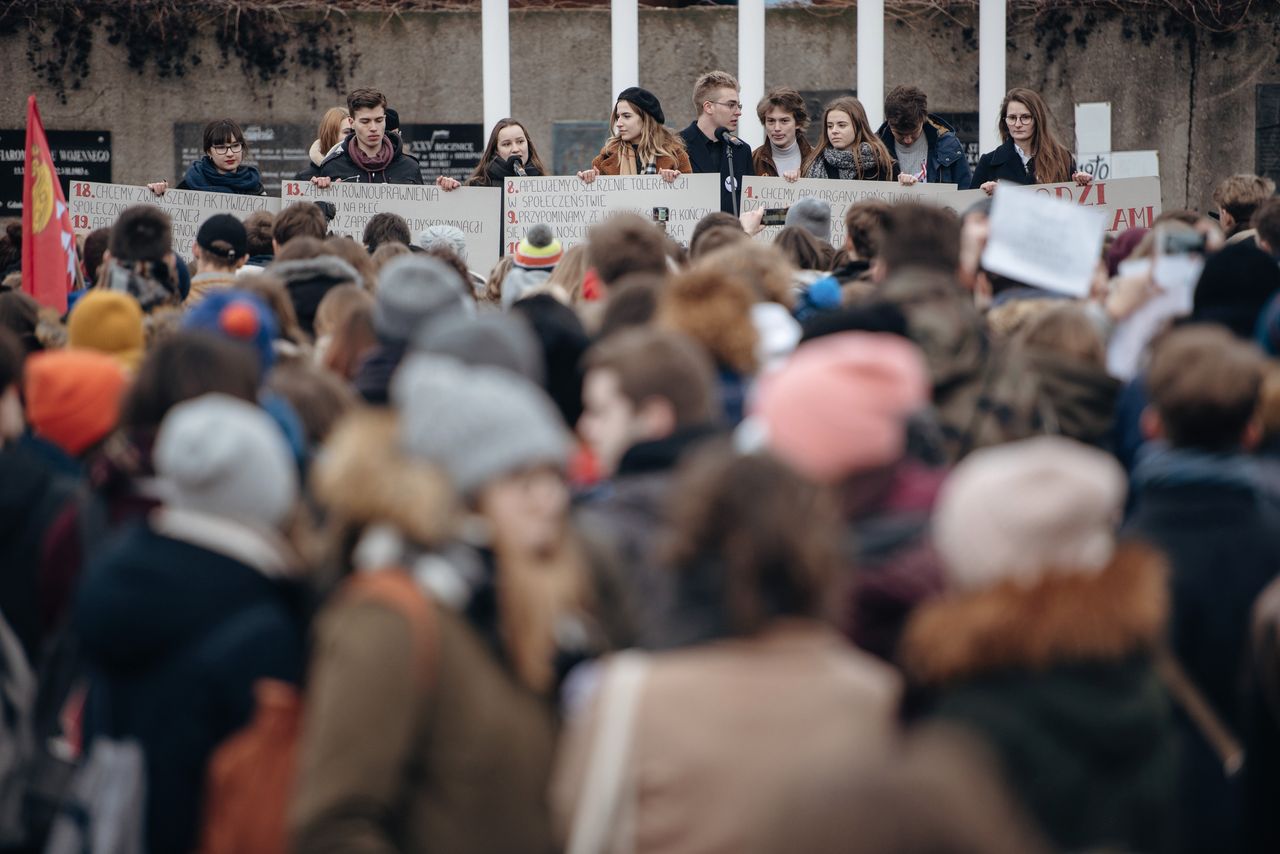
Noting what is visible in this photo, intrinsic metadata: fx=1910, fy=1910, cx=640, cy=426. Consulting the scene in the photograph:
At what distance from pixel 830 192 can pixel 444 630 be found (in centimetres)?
826

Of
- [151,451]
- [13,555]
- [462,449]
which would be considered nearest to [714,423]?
[462,449]

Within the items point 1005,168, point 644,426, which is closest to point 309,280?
point 644,426

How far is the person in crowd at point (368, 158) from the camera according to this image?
37.8 feet

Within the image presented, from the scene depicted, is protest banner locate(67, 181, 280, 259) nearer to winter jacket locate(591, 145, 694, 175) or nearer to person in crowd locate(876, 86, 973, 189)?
winter jacket locate(591, 145, 694, 175)

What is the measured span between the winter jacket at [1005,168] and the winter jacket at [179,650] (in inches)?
319

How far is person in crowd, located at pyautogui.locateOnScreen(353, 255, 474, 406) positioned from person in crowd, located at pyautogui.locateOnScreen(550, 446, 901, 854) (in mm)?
2402

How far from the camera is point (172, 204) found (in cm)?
1160

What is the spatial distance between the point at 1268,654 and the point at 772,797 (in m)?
1.41

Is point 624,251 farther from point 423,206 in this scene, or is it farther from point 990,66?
point 990,66

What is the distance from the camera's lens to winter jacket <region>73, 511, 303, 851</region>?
3.45 m

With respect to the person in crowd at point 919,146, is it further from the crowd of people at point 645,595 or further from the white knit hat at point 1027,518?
the white knit hat at point 1027,518

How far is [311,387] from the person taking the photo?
5.13m

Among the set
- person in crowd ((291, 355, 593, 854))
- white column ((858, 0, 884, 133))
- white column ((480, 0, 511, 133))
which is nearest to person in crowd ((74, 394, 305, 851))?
person in crowd ((291, 355, 593, 854))

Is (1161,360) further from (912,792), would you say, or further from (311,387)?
(912,792)
